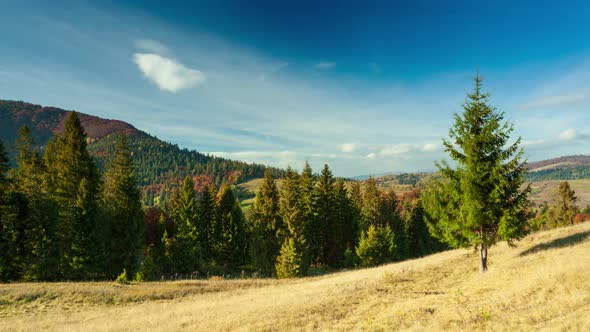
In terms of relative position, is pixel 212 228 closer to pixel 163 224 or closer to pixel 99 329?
pixel 163 224

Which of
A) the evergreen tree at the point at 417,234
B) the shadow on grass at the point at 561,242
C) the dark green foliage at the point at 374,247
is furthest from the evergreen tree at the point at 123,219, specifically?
the evergreen tree at the point at 417,234

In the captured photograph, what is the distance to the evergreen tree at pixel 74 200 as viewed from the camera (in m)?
31.6

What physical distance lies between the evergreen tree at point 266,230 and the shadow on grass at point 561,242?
2774 cm

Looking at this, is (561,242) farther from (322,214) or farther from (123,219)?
(123,219)

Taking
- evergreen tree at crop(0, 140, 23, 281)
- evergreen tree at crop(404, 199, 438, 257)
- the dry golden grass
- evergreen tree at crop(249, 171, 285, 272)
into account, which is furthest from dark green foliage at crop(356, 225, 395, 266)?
evergreen tree at crop(0, 140, 23, 281)

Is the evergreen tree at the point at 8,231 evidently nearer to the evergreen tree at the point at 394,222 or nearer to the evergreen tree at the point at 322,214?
the evergreen tree at the point at 322,214

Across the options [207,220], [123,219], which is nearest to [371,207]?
[207,220]

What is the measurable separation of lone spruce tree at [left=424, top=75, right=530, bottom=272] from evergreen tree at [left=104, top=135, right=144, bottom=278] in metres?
34.2

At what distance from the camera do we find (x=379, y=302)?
1569 centimetres

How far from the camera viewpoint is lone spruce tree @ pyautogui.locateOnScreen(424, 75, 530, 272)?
1773 centimetres

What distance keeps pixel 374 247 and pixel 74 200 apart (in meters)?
40.7

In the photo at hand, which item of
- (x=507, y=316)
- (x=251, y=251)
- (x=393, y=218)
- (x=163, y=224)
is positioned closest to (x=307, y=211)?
(x=251, y=251)

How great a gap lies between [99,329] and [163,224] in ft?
157

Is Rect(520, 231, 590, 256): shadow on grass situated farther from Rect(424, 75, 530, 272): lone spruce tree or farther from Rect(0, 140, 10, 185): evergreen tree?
Rect(0, 140, 10, 185): evergreen tree
